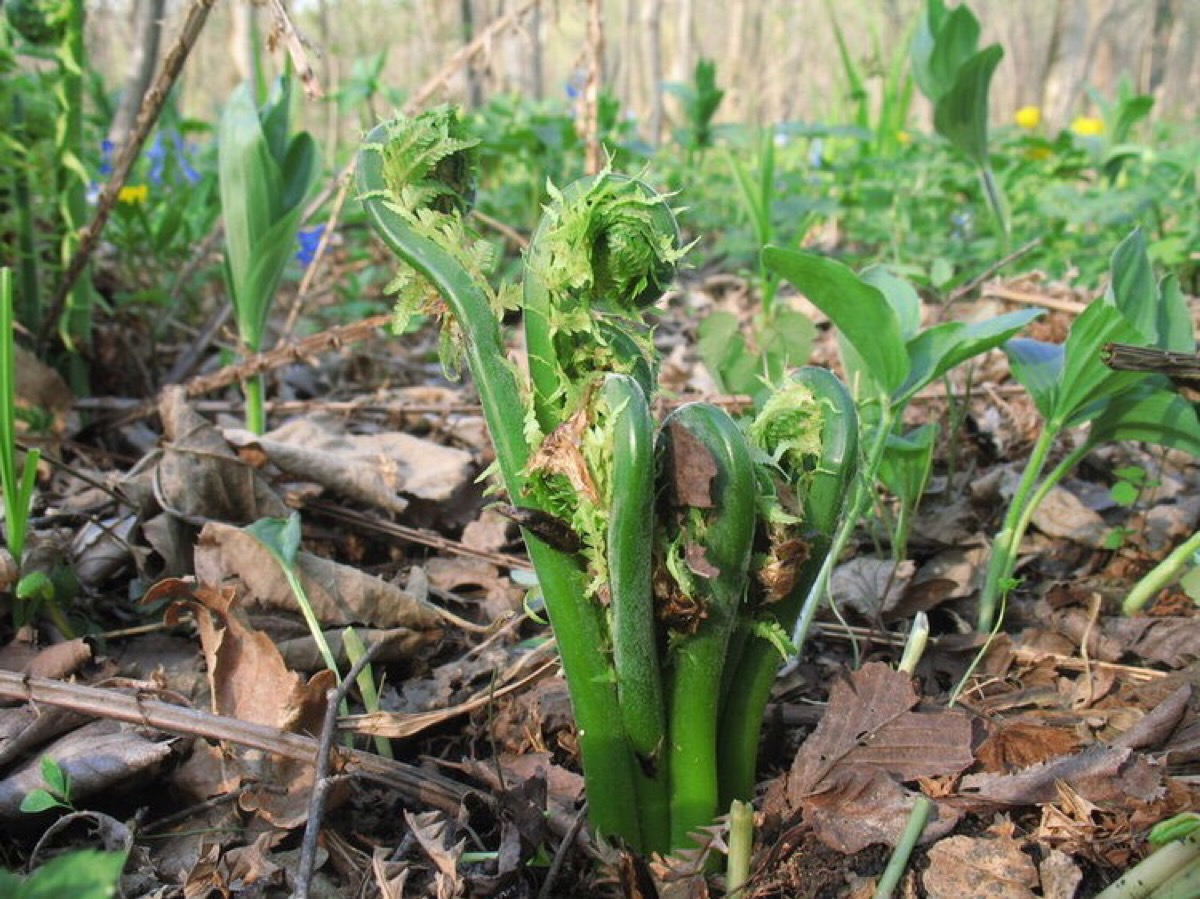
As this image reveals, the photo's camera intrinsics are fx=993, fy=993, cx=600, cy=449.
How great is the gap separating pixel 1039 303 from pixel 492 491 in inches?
79.0

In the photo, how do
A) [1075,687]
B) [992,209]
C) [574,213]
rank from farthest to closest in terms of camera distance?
1. [992,209]
2. [1075,687]
3. [574,213]

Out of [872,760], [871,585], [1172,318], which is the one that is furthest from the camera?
[871,585]

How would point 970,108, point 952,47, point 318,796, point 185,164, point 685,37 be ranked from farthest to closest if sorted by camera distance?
point 685,37, point 185,164, point 970,108, point 952,47, point 318,796

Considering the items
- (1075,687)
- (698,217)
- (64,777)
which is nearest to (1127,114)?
(698,217)

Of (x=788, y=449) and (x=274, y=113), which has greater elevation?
(x=274, y=113)

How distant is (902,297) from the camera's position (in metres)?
1.51

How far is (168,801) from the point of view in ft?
4.08

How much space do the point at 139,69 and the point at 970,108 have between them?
222 cm

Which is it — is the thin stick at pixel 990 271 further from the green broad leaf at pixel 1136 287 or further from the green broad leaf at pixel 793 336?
the green broad leaf at pixel 1136 287

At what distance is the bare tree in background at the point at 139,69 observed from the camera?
2514 mm

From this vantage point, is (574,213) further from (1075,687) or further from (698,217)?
(698,217)

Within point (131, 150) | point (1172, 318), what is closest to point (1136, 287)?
point (1172, 318)

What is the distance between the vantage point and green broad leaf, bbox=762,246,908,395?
1.20 m

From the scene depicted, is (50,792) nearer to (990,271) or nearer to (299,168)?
(299,168)
